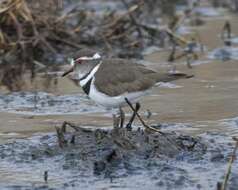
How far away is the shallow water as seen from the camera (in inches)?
248

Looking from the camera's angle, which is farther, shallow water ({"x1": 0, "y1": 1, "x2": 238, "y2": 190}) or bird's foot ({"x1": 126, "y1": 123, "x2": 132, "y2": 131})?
bird's foot ({"x1": 126, "y1": 123, "x2": 132, "y2": 131})

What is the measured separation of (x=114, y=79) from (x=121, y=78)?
6 centimetres

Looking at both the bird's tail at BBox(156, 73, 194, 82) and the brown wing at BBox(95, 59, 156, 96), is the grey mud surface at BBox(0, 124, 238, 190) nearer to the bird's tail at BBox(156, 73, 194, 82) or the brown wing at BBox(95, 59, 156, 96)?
the brown wing at BBox(95, 59, 156, 96)

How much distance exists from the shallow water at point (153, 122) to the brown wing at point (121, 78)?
68cm

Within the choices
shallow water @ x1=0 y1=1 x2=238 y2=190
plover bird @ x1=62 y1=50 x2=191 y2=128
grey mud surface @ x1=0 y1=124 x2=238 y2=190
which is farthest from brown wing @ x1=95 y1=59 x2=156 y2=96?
shallow water @ x1=0 y1=1 x2=238 y2=190

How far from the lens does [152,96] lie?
9.24 metres

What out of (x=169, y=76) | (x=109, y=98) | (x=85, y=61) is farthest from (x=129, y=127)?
(x=85, y=61)

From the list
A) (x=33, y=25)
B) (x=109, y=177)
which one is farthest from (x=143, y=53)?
(x=109, y=177)

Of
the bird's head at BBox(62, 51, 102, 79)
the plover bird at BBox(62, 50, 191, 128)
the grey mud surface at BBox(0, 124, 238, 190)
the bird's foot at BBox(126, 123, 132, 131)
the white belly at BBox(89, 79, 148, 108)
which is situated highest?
the bird's head at BBox(62, 51, 102, 79)

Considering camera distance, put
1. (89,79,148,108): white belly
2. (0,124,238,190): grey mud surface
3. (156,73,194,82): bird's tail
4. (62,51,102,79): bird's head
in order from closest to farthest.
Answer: (0,124,238,190): grey mud surface
(89,79,148,108): white belly
(156,73,194,82): bird's tail
(62,51,102,79): bird's head

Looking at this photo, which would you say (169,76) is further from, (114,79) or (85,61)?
(85,61)

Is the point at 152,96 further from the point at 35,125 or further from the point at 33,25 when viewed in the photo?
the point at 33,25

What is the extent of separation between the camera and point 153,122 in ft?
26.6

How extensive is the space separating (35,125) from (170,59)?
11.3 feet
